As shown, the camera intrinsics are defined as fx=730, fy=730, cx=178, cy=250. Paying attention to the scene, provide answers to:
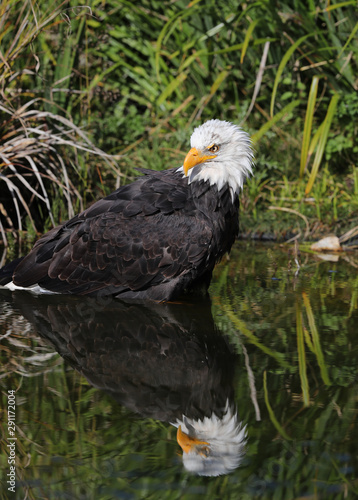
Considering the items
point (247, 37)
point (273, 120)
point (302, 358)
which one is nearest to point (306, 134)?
point (273, 120)

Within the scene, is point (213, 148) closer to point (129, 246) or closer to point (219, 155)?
point (219, 155)

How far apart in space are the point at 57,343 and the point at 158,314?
2.60 ft

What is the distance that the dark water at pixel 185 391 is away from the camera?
A: 230cm

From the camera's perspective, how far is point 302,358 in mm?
3471

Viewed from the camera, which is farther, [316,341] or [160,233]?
[160,233]

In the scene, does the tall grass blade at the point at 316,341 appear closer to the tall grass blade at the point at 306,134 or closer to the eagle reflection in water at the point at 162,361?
the eagle reflection in water at the point at 162,361

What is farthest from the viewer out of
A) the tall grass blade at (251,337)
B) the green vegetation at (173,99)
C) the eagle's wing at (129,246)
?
the green vegetation at (173,99)

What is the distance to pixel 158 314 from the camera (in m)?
4.35

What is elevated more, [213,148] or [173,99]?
[213,148]

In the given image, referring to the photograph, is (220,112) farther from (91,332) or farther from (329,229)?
(91,332)

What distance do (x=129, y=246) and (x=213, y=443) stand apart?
220cm

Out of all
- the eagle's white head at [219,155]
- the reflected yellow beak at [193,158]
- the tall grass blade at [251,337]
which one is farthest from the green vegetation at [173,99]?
the tall grass blade at [251,337]

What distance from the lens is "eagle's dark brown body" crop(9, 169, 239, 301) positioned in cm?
446

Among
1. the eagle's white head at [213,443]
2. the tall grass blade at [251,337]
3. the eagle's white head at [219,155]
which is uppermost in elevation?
the eagle's white head at [219,155]
